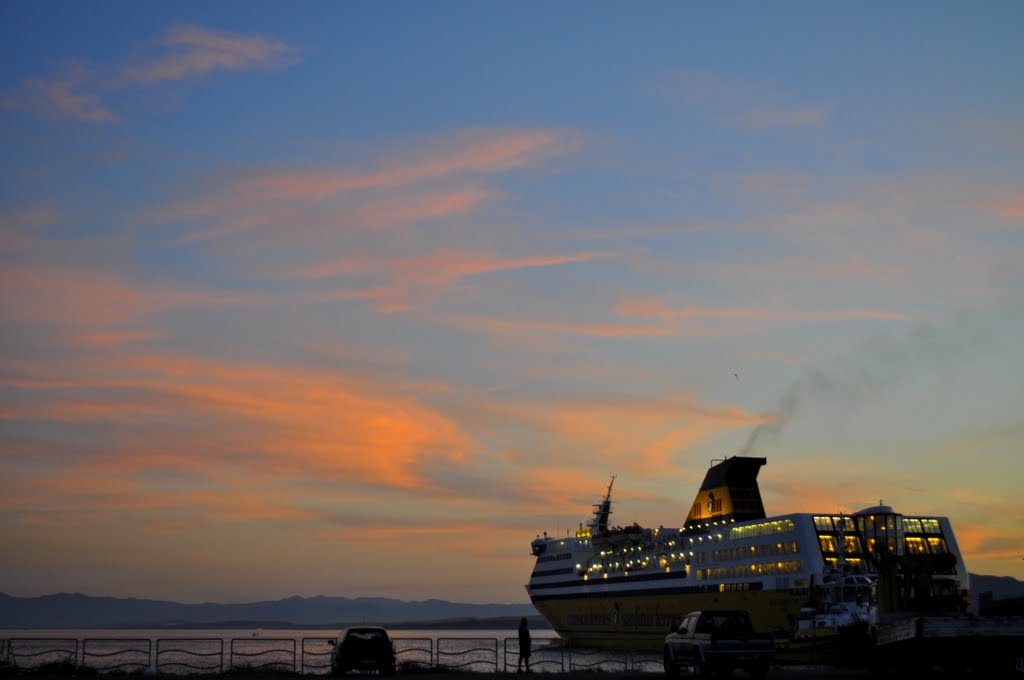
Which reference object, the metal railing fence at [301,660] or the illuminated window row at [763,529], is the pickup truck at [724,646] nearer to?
the metal railing fence at [301,660]

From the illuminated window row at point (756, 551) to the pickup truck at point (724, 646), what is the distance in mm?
43417

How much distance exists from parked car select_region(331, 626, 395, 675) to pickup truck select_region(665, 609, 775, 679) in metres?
10.4

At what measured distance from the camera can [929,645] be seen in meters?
29.7

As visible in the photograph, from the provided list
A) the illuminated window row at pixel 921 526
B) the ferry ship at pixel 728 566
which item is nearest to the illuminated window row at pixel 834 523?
the ferry ship at pixel 728 566

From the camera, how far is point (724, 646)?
105 feet

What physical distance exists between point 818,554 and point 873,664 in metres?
41.6

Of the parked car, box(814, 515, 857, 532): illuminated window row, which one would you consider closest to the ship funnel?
box(814, 515, 857, 532): illuminated window row

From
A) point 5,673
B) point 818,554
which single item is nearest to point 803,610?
point 818,554

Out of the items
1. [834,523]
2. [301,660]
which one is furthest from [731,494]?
[301,660]

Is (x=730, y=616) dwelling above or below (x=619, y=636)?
above

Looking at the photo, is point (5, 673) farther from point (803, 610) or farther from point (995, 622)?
point (803, 610)

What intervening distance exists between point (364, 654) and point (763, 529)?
1940 inches

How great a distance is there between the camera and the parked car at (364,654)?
36.7 m

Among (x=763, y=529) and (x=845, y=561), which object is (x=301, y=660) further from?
(x=845, y=561)
